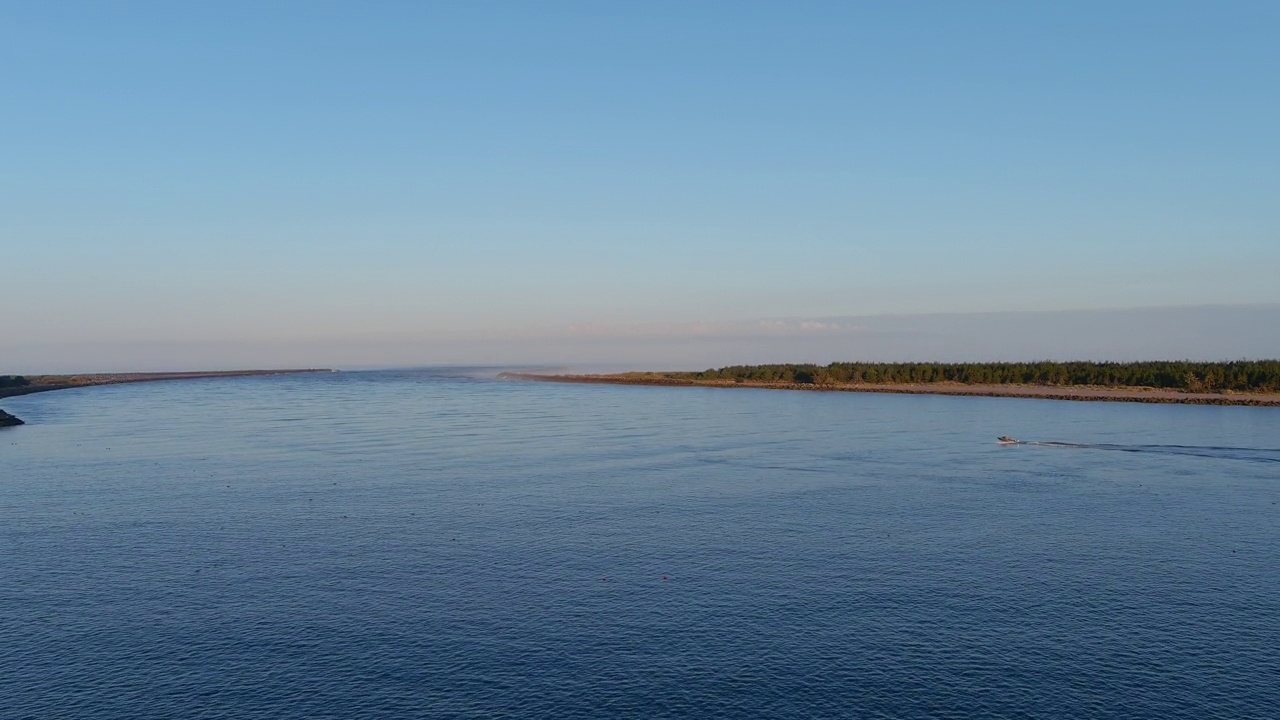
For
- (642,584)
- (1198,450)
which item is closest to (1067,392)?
(1198,450)

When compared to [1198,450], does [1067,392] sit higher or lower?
higher

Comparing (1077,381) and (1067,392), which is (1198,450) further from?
(1077,381)

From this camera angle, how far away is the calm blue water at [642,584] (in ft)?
85.9

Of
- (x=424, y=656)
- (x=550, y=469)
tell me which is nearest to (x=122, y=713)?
(x=424, y=656)

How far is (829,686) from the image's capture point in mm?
26438

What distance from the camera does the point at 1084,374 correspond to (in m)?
161

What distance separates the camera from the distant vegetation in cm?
14100

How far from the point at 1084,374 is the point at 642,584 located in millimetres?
148900

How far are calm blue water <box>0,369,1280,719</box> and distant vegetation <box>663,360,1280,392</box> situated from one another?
7972cm

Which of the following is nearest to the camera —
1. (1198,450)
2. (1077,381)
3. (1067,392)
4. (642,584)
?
(642,584)

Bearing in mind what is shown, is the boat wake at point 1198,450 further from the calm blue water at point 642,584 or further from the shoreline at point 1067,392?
the shoreline at point 1067,392

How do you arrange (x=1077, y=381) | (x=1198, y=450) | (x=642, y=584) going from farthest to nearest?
(x=1077, y=381), (x=1198, y=450), (x=642, y=584)

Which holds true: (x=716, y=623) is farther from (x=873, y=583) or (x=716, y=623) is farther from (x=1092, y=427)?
(x=1092, y=427)

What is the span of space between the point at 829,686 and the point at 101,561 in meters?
31.9
